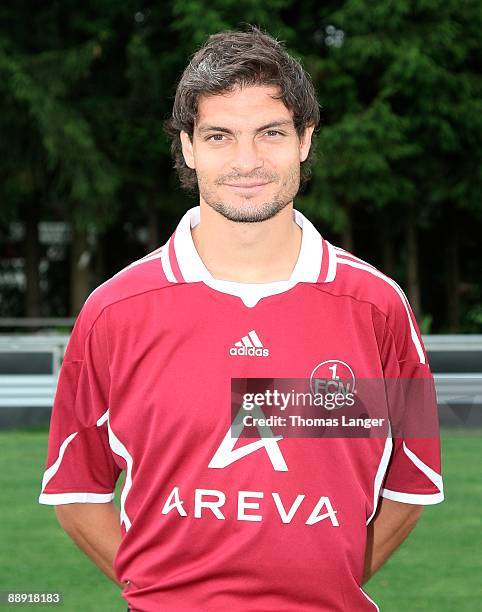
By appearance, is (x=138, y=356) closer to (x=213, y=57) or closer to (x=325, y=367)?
(x=325, y=367)

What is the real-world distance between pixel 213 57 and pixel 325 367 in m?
0.89

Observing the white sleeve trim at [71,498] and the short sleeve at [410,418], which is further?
the white sleeve trim at [71,498]

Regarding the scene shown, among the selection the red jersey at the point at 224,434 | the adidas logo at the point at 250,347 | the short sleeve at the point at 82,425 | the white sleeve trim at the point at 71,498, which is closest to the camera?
the red jersey at the point at 224,434

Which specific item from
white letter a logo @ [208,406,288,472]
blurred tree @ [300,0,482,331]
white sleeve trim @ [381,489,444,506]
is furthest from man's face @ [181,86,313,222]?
blurred tree @ [300,0,482,331]

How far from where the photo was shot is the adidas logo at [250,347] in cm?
306

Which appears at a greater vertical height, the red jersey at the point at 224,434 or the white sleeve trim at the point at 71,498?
the red jersey at the point at 224,434

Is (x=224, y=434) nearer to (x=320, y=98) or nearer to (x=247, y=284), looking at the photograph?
(x=247, y=284)

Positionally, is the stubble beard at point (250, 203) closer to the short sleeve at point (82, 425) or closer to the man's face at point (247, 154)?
the man's face at point (247, 154)

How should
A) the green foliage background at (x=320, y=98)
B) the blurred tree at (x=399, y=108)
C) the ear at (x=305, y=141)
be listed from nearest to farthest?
1. the ear at (x=305, y=141)
2. the blurred tree at (x=399, y=108)
3. the green foliage background at (x=320, y=98)

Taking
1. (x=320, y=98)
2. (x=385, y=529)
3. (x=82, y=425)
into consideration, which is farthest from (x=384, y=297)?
(x=320, y=98)

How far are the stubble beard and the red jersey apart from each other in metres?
0.14

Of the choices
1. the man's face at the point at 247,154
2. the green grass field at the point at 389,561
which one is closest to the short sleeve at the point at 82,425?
the man's face at the point at 247,154

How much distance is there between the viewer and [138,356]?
3.09 m

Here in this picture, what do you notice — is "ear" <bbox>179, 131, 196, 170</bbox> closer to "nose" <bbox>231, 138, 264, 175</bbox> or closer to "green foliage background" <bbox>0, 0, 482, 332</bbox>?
"nose" <bbox>231, 138, 264, 175</bbox>
